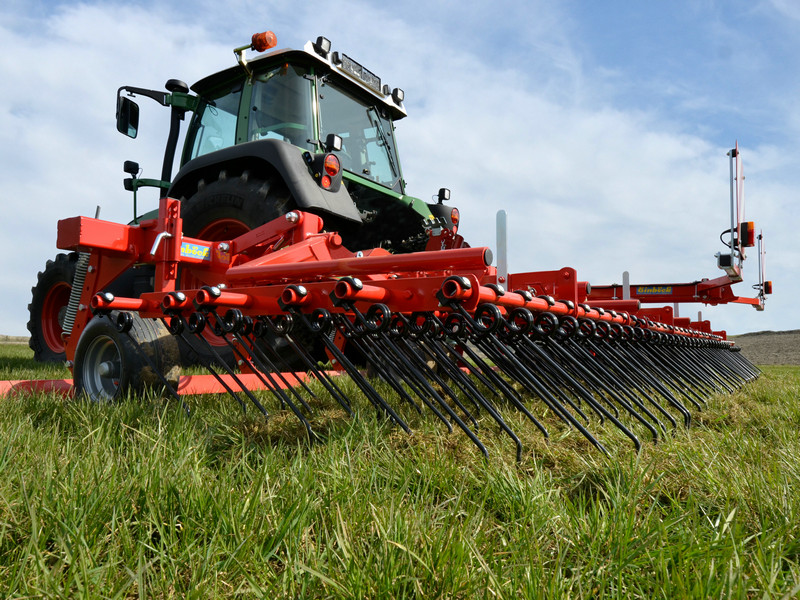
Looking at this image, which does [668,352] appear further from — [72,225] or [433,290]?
[72,225]

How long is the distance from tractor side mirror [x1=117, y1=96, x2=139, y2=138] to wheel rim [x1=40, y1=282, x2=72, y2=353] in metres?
1.76

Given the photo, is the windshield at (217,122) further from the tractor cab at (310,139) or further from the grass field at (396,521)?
the grass field at (396,521)

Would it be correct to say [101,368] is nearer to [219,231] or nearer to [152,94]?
[219,231]

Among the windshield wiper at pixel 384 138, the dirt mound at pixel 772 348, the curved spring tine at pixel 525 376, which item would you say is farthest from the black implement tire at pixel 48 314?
the dirt mound at pixel 772 348

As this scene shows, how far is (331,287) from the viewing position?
2045 millimetres

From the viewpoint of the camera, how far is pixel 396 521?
1.10 meters

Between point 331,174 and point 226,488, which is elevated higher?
point 331,174

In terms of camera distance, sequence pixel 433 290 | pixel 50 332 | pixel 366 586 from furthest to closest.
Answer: pixel 50 332 → pixel 433 290 → pixel 366 586

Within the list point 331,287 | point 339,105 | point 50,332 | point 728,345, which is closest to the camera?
point 331,287

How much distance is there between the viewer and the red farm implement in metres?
1.99

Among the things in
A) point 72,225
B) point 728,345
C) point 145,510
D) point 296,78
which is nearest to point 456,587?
point 145,510

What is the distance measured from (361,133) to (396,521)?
4.22 m

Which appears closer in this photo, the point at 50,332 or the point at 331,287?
the point at 331,287

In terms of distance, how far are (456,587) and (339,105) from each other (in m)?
4.15
